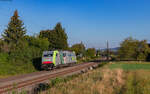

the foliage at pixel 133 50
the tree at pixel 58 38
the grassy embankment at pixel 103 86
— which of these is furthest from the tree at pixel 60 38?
the grassy embankment at pixel 103 86

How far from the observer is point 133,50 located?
5884 centimetres

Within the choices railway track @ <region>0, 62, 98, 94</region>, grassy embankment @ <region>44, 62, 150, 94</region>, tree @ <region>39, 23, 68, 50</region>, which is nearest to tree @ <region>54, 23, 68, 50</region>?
tree @ <region>39, 23, 68, 50</region>

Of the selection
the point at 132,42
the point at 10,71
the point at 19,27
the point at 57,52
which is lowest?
the point at 10,71

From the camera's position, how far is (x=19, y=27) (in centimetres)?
5191

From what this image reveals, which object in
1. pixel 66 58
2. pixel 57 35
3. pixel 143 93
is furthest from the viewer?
pixel 57 35

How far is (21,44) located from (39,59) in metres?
3.93

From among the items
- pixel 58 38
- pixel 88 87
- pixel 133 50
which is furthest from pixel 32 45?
pixel 133 50

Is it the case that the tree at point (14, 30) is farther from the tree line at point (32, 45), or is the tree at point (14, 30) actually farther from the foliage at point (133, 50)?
the foliage at point (133, 50)

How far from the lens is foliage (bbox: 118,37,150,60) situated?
58.5m

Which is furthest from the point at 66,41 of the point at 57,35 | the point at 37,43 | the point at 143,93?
the point at 143,93

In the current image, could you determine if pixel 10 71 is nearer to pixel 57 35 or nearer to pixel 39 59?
pixel 39 59

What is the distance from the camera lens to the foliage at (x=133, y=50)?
58.5 meters

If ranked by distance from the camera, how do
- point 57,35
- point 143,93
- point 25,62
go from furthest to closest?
1. point 57,35
2. point 25,62
3. point 143,93

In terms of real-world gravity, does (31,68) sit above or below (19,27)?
below
